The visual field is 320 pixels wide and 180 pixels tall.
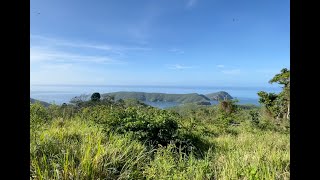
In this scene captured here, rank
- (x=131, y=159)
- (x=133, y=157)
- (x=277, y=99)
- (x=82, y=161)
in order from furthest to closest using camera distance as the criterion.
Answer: (x=277, y=99)
(x=133, y=157)
(x=131, y=159)
(x=82, y=161)

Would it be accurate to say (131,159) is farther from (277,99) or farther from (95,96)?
(277,99)

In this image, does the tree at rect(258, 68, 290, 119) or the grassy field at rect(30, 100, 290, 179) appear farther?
the tree at rect(258, 68, 290, 119)

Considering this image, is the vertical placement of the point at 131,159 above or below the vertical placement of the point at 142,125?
below

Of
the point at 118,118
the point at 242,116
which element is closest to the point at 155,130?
the point at 118,118

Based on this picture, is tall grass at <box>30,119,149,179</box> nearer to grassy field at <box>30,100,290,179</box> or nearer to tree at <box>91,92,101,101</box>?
grassy field at <box>30,100,290,179</box>

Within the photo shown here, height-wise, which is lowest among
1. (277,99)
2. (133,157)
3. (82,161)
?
(133,157)

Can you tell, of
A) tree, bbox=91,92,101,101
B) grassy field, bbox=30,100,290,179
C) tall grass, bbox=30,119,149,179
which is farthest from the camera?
tree, bbox=91,92,101,101

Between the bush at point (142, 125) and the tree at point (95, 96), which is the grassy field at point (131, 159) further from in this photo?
the tree at point (95, 96)

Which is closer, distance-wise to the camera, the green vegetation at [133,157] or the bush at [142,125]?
the green vegetation at [133,157]

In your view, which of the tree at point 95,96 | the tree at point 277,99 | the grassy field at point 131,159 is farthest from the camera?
the tree at point 277,99

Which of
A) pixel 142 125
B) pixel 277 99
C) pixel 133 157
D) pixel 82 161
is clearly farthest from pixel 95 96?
pixel 82 161

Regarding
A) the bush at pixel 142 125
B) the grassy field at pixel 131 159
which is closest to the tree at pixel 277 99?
the grassy field at pixel 131 159

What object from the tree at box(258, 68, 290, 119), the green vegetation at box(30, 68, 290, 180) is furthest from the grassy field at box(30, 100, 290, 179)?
the tree at box(258, 68, 290, 119)
